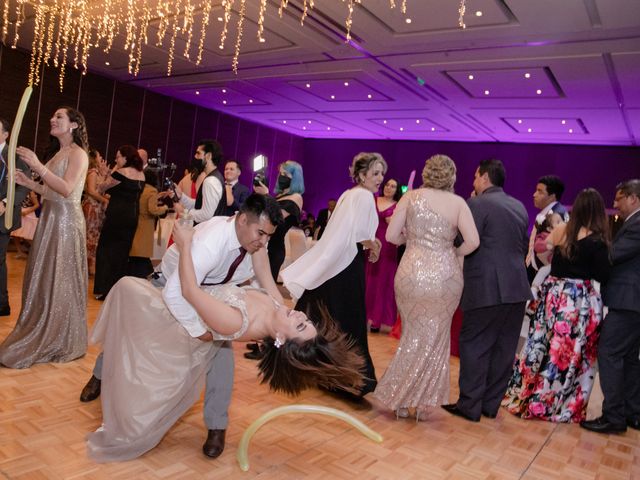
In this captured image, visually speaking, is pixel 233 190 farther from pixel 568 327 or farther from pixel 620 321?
pixel 620 321

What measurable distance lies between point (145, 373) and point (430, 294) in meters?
1.60

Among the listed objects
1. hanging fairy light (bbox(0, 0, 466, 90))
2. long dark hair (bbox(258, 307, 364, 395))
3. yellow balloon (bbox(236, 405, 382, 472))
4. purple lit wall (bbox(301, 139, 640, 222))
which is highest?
hanging fairy light (bbox(0, 0, 466, 90))

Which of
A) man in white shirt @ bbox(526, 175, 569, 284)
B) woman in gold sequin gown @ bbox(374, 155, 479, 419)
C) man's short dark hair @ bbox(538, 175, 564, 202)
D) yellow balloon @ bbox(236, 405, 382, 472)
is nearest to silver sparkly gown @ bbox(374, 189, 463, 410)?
woman in gold sequin gown @ bbox(374, 155, 479, 419)

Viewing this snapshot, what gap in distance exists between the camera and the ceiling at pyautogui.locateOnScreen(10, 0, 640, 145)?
5773mm

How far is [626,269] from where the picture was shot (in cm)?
325

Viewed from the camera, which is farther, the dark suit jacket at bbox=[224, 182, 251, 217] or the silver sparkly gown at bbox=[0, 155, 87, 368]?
the dark suit jacket at bbox=[224, 182, 251, 217]

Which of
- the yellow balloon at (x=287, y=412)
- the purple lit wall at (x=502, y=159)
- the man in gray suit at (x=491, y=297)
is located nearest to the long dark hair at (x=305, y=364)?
the yellow balloon at (x=287, y=412)

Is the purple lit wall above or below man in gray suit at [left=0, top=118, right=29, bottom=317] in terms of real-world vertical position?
above

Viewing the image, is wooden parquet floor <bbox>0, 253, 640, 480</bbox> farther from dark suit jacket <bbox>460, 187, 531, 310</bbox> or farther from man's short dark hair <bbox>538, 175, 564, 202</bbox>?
man's short dark hair <bbox>538, 175, 564, 202</bbox>

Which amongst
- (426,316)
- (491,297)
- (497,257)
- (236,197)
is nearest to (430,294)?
(426,316)

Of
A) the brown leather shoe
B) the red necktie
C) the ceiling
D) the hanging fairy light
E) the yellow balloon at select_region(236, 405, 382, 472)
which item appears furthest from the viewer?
the hanging fairy light

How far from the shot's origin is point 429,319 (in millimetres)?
2979

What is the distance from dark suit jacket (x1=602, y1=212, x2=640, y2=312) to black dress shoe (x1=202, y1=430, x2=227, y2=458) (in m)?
2.48

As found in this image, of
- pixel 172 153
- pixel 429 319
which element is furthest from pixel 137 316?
pixel 172 153
